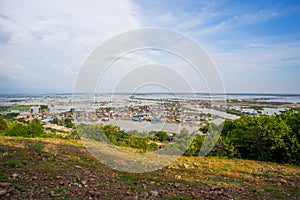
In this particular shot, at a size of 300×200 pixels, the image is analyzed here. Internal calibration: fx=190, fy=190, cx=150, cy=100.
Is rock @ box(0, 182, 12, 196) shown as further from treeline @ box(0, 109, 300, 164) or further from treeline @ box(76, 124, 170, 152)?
treeline @ box(0, 109, 300, 164)

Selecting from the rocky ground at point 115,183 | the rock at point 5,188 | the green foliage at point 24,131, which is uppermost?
the rock at point 5,188

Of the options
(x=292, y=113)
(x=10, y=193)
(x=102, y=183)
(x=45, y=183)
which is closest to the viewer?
(x=10, y=193)

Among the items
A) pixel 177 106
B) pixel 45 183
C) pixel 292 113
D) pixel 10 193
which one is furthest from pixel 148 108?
pixel 292 113

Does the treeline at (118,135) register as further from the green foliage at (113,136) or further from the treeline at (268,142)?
the treeline at (268,142)

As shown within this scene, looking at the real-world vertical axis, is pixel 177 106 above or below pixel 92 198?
above

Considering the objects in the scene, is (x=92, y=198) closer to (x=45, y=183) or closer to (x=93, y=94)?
(x=45, y=183)

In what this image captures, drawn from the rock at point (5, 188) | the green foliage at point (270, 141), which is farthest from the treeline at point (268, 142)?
the rock at point (5, 188)

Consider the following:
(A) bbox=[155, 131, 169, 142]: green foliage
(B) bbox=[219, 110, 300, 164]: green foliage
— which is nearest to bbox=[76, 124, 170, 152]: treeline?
(A) bbox=[155, 131, 169, 142]: green foliage

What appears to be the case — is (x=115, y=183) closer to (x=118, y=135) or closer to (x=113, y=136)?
(x=118, y=135)

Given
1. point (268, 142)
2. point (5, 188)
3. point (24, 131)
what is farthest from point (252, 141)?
point (24, 131)

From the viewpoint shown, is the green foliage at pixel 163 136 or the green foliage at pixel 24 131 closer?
the green foliage at pixel 163 136

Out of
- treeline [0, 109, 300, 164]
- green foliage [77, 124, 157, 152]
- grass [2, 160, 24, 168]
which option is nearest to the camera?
grass [2, 160, 24, 168]
